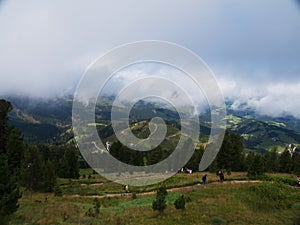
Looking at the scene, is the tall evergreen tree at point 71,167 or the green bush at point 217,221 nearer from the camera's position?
the green bush at point 217,221

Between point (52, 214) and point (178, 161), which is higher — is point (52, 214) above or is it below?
below

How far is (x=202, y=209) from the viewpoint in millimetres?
27031

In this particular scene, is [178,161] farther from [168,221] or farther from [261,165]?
[168,221]

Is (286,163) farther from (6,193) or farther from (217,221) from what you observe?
(6,193)

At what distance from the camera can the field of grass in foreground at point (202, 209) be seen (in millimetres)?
25062

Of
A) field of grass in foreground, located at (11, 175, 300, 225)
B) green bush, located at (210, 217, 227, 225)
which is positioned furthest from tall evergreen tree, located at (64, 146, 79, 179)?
green bush, located at (210, 217, 227, 225)

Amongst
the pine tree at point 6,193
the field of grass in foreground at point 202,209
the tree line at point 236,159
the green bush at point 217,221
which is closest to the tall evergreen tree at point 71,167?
the tree line at point 236,159

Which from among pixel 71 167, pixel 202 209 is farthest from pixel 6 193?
pixel 71 167

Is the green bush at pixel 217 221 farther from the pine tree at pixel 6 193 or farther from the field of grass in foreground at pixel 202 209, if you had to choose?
the pine tree at pixel 6 193

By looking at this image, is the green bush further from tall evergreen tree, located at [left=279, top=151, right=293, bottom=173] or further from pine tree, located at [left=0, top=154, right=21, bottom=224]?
tall evergreen tree, located at [left=279, top=151, right=293, bottom=173]

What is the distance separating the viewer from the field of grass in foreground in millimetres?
25062

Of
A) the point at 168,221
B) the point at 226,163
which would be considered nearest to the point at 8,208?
the point at 168,221

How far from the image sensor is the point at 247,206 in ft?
94.3

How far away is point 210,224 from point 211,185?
14.2 metres
